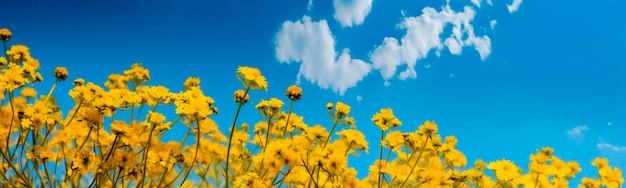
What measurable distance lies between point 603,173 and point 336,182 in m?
2.92

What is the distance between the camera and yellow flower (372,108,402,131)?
140 inches

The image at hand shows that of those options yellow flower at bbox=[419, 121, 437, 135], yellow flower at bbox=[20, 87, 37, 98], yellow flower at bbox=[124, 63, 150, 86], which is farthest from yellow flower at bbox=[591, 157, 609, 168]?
yellow flower at bbox=[20, 87, 37, 98]

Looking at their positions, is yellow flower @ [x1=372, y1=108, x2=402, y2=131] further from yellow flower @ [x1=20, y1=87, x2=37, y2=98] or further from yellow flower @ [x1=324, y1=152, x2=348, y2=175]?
yellow flower @ [x1=20, y1=87, x2=37, y2=98]

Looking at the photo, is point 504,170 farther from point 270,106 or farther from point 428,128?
point 270,106

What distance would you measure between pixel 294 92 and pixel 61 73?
228 cm

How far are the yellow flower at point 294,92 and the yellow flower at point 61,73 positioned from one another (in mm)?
2206

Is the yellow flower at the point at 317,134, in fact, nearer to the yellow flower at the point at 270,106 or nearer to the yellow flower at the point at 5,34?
the yellow flower at the point at 270,106

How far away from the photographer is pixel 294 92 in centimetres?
342

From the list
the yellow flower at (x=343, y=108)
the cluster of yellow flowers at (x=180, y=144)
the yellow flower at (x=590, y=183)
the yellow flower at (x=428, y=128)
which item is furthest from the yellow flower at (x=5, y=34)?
the yellow flower at (x=590, y=183)

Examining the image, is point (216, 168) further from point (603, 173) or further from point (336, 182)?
point (603, 173)

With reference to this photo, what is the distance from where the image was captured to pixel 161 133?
3207 mm

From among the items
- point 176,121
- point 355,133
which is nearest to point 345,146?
point 355,133

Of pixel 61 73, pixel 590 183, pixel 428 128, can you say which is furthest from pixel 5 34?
pixel 590 183

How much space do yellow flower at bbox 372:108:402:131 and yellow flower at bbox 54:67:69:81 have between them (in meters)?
2.66
